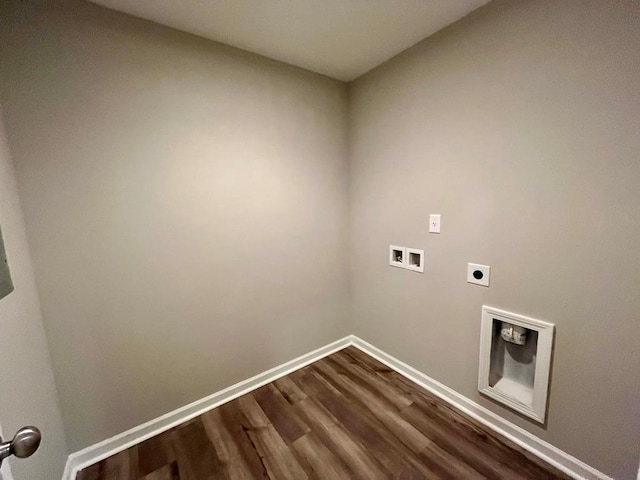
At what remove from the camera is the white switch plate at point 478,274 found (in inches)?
59.0

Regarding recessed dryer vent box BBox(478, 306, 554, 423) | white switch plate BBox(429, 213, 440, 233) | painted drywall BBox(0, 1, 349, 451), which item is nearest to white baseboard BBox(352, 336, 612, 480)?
recessed dryer vent box BBox(478, 306, 554, 423)

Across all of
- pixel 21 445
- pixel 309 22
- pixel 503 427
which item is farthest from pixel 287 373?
pixel 309 22

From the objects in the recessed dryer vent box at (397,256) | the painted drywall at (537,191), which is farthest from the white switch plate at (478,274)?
the recessed dryer vent box at (397,256)

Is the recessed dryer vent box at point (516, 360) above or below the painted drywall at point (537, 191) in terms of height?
below

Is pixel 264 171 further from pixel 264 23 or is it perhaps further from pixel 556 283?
pixel 556 283

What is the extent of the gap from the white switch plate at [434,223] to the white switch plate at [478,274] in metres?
0.29

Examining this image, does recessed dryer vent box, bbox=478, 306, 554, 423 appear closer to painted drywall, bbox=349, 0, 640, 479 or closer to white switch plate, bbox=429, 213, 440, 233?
painted drywall, bbox=349, 0, 640, 479

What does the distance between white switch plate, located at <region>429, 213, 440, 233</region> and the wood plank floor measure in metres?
1.16

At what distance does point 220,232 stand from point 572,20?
2.03 m

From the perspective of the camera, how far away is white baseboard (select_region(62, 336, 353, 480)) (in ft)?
4.59

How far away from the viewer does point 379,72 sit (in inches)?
75.9

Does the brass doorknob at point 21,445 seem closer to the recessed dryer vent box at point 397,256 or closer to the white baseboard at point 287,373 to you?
the white baseboard at point 287,373

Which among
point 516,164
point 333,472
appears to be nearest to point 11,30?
point 516,164

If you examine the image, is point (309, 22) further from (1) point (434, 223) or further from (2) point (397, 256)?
(2) point (397, 256)
